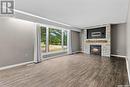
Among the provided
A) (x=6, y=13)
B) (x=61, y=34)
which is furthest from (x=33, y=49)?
(x=61, y=34)

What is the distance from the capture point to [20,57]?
15.6ft

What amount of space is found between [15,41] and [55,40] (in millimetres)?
3554

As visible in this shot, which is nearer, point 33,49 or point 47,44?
point 33,49

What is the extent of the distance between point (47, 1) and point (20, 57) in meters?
2.98

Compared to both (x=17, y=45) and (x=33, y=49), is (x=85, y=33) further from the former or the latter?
(x=17, y=45)

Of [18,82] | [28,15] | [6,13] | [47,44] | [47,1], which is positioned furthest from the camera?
[47,44]

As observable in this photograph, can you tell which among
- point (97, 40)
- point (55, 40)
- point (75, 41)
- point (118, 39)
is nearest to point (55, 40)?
point (55, 40)

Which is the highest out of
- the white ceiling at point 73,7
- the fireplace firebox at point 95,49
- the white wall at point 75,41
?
the white ceiling at point 73,7

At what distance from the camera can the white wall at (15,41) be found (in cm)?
407

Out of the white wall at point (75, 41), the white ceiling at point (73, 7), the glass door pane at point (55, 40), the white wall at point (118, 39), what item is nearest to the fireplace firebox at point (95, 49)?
the white wall at point (118, 39)

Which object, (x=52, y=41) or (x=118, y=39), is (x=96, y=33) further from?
(x=52, y=41)

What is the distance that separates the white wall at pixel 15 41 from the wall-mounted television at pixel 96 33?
16.4 ft

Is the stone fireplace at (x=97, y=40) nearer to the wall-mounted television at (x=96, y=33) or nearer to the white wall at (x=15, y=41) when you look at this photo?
the wall-mounted television at (x=96, y=33)

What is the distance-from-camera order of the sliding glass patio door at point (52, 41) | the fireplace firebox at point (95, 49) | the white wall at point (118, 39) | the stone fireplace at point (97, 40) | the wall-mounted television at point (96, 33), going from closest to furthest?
the sliding glass patio door at point (52, 41) → the white wall at point (118, 39) → the stone fireplace at point (97, 40) → the wall-mounted television at point (96, 33) → the fireplace firebox at point (95, 49)
